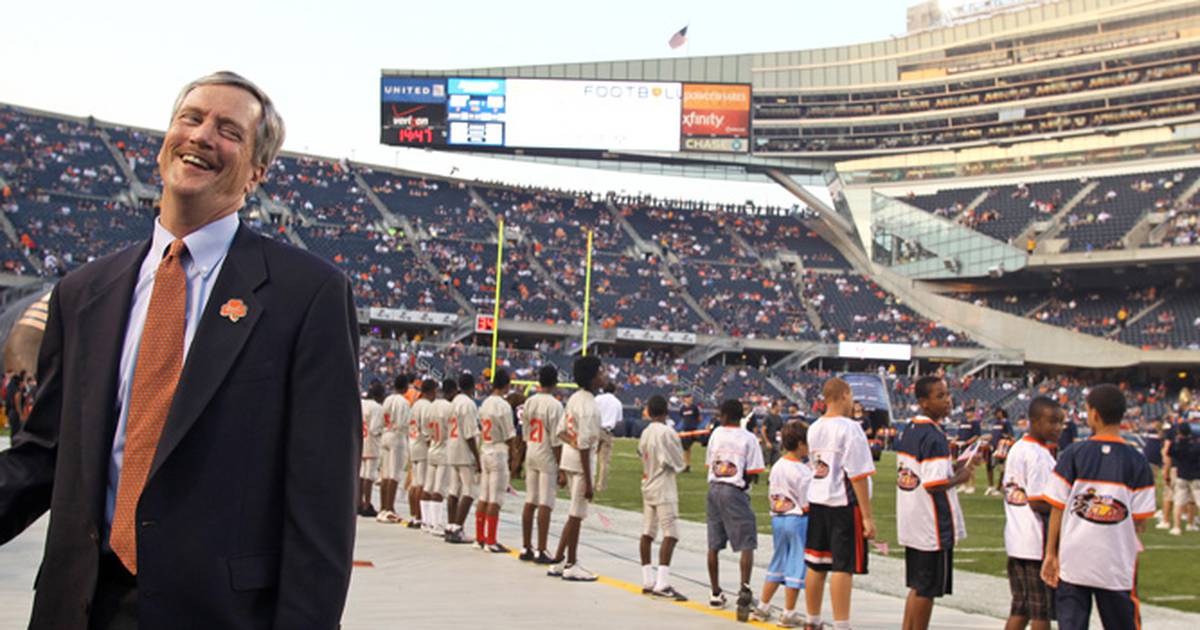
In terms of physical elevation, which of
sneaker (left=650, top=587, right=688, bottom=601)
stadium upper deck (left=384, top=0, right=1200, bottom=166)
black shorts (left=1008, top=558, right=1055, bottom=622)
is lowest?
sneaker (left=650, top=587, right=688, bottom=601)

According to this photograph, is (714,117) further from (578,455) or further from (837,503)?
(837,503)

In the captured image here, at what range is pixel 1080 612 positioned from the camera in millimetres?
7078

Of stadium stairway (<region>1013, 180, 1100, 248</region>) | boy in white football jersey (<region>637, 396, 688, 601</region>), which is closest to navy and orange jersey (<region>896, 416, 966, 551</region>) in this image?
boy in white football jersey (<region>637, 396, 688, 601</region>)

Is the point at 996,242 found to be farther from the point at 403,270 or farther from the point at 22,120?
the point at 22,120

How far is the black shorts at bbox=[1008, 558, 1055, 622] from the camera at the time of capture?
7.96 metres

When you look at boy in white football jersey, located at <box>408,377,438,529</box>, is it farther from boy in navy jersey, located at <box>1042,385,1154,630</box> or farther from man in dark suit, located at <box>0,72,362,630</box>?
man in dark suit, located at <box>0,72,362,630</box>

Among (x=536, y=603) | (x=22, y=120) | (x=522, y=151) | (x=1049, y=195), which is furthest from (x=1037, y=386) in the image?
(x=536, y=603)

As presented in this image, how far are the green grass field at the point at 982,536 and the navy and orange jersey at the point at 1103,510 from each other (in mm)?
4348

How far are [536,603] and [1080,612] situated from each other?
4.18 metres

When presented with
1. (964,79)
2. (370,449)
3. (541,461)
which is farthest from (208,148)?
(964,79)

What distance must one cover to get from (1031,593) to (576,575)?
4.43m

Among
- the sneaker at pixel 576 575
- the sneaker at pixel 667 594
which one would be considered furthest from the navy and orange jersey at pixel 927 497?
the sneaker at pixel 576 575

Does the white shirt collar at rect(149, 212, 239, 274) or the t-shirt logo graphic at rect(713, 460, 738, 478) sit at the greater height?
the white shirt collar at rect(149, 212, 239, 274)

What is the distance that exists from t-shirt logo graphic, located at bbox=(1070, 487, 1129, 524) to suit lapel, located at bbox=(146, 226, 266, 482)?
5.57 metres
